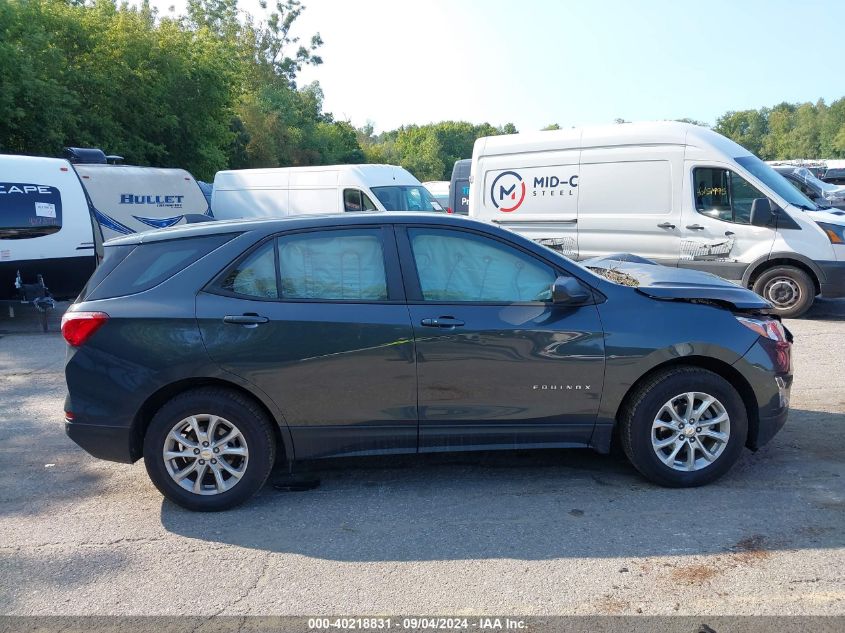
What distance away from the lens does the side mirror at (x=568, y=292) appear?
4.62 meters

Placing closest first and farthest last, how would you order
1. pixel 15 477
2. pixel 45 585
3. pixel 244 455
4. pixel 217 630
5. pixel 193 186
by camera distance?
pixel 217 630, pixel 45 585, pixel 244 455, pixel 15 477, pixel 193 186

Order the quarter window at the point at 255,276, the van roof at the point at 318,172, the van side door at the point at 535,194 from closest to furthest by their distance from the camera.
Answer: the quarter window at the point at 255,276
the van side door at the point at 535,194
the van roof at the point at 318,172

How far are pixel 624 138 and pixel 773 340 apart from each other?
6564 mm

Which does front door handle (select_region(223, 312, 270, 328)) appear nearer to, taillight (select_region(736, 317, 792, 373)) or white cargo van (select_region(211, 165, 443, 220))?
taillight (select_region(736, 317, 792, 373))

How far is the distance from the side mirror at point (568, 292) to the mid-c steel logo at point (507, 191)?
7318 mm

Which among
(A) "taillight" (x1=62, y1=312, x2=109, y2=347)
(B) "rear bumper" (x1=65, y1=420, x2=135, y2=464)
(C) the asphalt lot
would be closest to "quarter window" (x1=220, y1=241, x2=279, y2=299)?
(A) "taillight" (x1=62, y1=312, x2=109, y2=347)

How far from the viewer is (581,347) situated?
4660 millimetres

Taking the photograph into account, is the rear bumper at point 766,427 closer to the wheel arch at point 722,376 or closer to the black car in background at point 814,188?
the wheel arch at point 722,376

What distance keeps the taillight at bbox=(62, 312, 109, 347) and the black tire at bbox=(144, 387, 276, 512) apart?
609 millimetres

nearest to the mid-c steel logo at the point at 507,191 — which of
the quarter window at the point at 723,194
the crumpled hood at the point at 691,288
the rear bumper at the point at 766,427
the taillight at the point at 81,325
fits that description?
the quarter window at the point at 723,194

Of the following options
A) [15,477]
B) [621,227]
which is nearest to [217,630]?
[15,477]

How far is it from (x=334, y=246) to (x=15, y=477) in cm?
276

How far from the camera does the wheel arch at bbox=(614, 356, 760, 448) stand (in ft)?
15.6

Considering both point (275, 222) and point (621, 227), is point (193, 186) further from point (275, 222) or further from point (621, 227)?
point (275, 222)
